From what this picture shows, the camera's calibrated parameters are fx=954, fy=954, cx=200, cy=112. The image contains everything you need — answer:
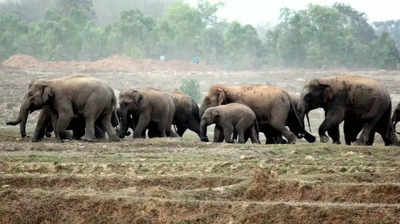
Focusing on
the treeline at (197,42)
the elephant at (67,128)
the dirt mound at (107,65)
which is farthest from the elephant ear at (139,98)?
the treeline at (197,42)

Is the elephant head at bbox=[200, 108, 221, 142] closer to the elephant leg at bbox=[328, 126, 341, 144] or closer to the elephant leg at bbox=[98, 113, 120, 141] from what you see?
the elephant leg at bbox=[98, 113, 120, 141]

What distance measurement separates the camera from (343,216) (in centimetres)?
1123

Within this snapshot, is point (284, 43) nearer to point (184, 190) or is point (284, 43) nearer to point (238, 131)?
point (238, 131)

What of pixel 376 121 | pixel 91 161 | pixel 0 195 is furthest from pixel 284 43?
pixel 0 195

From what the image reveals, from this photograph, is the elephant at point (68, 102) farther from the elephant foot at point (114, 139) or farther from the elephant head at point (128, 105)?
the elephant head at point (128, 105)

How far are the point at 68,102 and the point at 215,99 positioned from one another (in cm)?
469

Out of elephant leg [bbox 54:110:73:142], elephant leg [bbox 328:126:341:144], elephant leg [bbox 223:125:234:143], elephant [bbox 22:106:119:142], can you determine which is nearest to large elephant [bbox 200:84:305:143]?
elephant leg [bbox 328:126:341:144]

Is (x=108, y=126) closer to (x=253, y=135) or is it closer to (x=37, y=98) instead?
(x=37, y=98)

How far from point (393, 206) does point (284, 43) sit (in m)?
56.3

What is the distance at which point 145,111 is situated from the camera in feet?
81.2

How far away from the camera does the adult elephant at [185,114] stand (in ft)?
90.2

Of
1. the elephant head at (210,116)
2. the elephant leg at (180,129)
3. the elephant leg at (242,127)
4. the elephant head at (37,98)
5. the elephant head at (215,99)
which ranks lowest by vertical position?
the elephant leg at (180,129)

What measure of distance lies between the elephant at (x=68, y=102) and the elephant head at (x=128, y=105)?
1.39 m

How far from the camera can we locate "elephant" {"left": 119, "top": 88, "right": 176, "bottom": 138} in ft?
80.2
